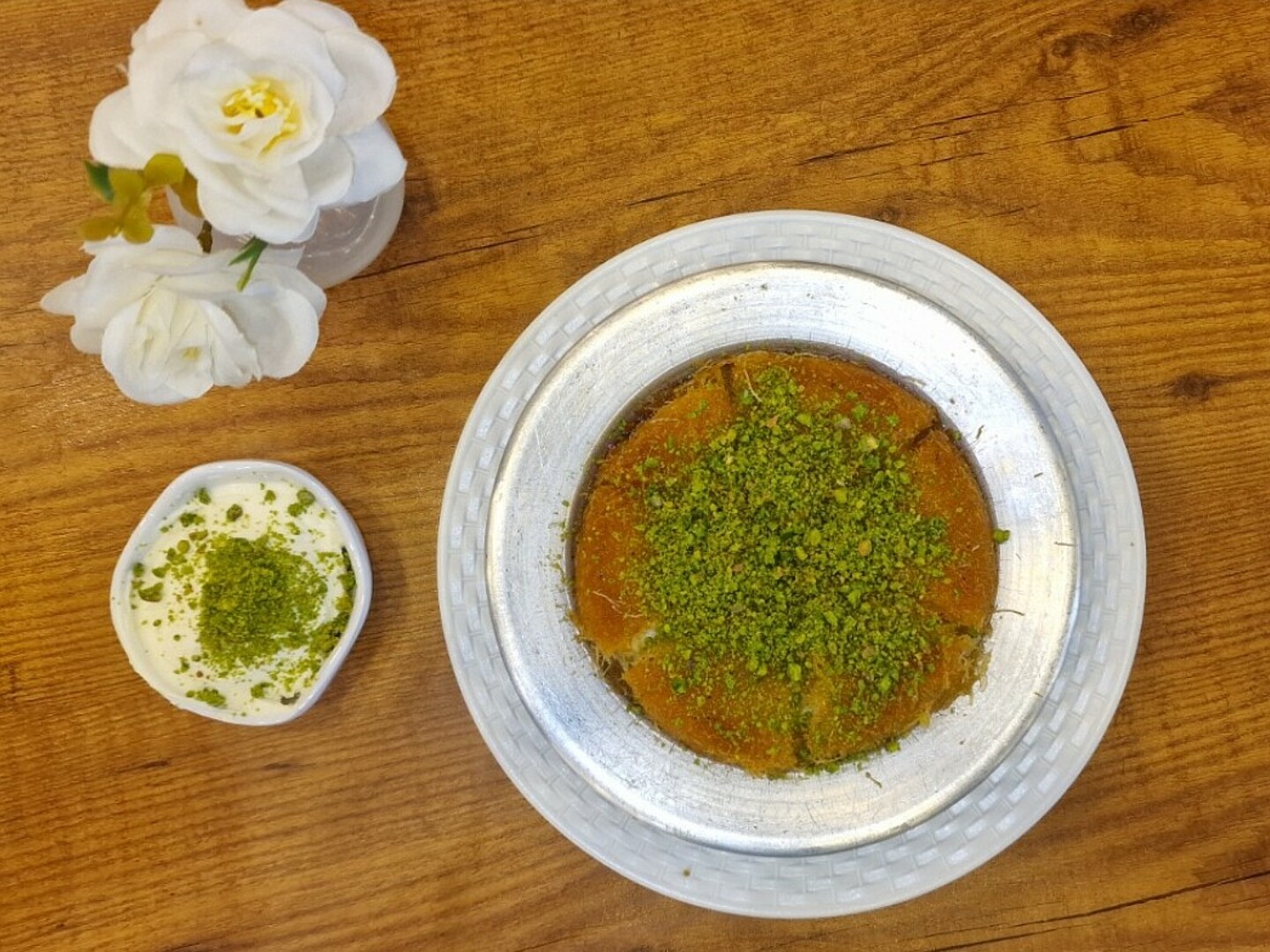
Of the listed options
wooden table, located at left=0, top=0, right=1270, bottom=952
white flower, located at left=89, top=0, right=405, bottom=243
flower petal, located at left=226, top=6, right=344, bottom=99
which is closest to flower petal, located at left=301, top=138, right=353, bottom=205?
white flower, located at left=89, top=0, right=405, bottom=243

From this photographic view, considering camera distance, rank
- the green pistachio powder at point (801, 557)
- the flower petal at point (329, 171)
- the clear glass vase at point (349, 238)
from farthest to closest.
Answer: the clear glass vase at point (349, 238) → the green pistachio powder at point (801, 557) → the flower petal at point (329, 171)

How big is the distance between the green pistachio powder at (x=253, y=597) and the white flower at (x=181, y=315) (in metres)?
0.34

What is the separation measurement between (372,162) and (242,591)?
2.58ft

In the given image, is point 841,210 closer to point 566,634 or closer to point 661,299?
point 661,299

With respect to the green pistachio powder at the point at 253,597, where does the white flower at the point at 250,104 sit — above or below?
above

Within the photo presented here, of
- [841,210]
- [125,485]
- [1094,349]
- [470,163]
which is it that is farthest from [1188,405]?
[125,485]

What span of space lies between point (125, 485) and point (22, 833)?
0.68 metres

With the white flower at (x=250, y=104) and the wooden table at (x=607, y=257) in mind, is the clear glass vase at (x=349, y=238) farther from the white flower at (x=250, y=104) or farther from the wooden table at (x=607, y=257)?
the white flower at (x=250, y=104)

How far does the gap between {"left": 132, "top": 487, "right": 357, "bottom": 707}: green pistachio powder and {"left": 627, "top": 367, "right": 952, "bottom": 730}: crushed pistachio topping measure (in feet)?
2.03

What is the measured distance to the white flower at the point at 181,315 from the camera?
129 centimetres

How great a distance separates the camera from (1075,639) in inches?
→ 62.2

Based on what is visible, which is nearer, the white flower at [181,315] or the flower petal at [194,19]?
the flower petal at [194,19]

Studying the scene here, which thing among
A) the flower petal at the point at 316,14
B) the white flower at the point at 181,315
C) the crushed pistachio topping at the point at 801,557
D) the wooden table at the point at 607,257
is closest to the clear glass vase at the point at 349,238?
the wooden table at the point at 607,257

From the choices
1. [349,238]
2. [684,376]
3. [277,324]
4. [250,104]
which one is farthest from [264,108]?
[684,376]
